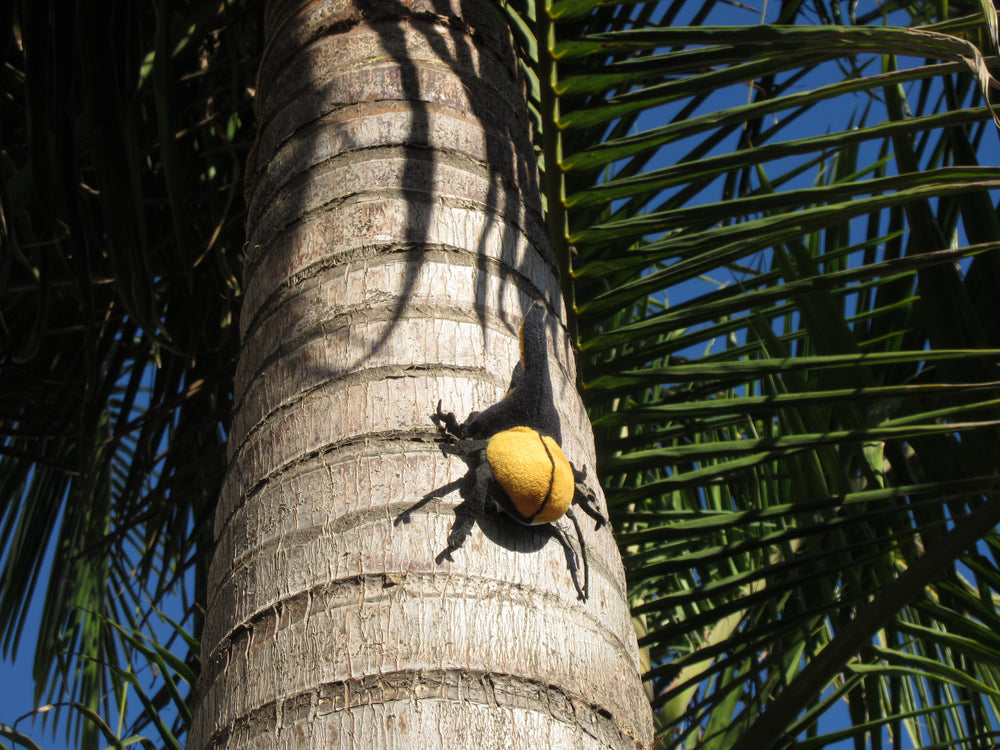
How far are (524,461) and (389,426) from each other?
19 centimetres

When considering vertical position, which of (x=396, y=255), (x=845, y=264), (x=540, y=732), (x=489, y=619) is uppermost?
(x=845, y=264)

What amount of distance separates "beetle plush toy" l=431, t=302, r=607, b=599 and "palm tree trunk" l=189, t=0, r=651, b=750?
22 mm

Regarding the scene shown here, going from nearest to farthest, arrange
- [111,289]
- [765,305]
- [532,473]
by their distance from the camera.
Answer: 1. [532,473]
2. [765,305]
3. [111,289]

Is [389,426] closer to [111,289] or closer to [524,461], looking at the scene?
[524,461]

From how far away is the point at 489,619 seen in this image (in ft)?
3.57

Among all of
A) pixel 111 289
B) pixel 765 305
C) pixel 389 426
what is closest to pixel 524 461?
pixel 389 426

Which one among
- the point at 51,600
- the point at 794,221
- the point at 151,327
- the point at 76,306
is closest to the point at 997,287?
the point at 794,221

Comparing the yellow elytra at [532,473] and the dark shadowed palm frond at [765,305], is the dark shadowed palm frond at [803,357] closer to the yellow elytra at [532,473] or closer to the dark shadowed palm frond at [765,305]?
the dark shadowed palm frond at [765,305]

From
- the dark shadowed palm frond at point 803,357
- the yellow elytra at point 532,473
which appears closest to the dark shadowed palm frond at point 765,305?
the dark shadowed palm frond at point 803,357

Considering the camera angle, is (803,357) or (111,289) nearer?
(803,357)

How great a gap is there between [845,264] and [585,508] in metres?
1.42

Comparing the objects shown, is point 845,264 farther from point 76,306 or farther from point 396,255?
point 76,306

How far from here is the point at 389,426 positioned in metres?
1.26

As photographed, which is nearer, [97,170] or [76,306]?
[97,170]
